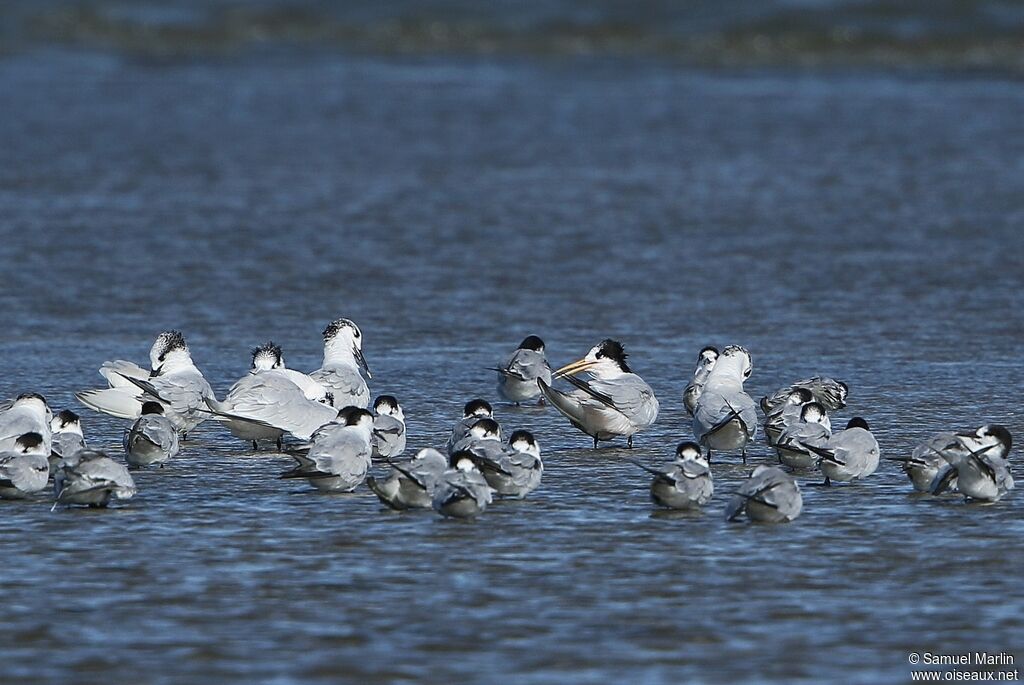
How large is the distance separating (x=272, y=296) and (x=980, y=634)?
830cm

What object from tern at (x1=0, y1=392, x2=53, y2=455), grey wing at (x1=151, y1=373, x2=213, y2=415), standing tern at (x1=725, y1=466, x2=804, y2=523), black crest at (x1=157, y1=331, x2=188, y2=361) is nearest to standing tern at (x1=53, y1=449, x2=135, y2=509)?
tern at (x1=0, y1=392, x2=53, y2=455)

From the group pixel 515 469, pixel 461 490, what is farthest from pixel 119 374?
pixel 461 490

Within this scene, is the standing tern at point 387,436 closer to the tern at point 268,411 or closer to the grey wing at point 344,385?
the tern at point 268,411

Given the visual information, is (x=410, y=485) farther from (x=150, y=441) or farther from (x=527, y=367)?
(x=527, y=367)

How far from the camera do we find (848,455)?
25.8 feet

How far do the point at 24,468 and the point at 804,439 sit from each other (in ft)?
10.7

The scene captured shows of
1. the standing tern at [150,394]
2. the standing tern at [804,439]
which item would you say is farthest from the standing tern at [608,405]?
the standing tern at [150,394]

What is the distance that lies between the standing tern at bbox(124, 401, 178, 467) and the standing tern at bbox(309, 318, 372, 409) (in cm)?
123

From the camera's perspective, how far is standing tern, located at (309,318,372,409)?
9.63 m

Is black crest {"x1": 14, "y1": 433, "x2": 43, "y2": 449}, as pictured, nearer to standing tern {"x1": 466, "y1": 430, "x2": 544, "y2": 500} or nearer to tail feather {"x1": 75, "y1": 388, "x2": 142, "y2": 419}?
tail feather {"x1": 75, "y1": 388, "x2": 142, "y2": 419}

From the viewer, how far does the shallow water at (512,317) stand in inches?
231

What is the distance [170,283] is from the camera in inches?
540

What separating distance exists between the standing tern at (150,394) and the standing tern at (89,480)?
1.44 metres

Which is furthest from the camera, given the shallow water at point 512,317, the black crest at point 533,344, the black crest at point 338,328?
the black crest at point 533,344
